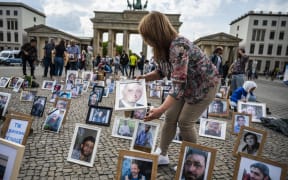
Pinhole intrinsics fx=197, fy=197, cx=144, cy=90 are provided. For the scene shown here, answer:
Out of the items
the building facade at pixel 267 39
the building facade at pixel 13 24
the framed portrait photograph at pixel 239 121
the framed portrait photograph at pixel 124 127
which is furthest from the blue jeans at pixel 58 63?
the building facade at pixel 13 24

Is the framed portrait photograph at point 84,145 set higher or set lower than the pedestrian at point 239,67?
lower

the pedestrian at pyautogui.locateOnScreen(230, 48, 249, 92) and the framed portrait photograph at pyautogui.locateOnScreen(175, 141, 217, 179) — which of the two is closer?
the framed portrait photograph at pyautogui.locateOnScreen(175, 141, 217, 179)

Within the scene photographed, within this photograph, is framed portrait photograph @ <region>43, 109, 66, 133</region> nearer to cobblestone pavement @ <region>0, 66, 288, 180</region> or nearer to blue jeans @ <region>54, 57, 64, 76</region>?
cobblestone pavement @ <region>0, 66, 288, 180</region>

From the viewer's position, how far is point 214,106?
5.41 m

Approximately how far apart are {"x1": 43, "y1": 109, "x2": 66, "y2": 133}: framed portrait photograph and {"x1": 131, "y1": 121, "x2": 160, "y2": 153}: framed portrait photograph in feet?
5.25

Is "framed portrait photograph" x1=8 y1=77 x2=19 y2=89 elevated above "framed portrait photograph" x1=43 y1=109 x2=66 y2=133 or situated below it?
above

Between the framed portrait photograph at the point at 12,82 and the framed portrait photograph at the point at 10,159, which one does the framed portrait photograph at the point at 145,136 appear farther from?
the framed portrait photograph at the point at 12,82

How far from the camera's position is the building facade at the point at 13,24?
5631cm

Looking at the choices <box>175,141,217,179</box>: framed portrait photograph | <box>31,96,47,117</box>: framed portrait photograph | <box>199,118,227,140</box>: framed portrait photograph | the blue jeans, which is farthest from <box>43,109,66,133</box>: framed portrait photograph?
the blue jeans

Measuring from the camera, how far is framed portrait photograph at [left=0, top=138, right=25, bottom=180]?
165 cm

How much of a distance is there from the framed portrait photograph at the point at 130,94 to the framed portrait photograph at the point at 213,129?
6.12ft

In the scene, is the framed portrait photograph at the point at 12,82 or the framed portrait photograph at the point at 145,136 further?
the framed portrait photograph at the point at 12,82

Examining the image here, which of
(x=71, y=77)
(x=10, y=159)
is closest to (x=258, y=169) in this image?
(x=10, y=159)

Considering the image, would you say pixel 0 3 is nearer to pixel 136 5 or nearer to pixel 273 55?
pixel 136 5
